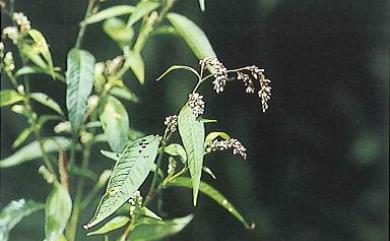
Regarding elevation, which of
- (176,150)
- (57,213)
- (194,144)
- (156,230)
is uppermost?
Result: (194,144)

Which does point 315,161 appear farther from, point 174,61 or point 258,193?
point 174,61

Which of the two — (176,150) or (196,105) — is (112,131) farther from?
(196,105)

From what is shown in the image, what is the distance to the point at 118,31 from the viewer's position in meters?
1.66

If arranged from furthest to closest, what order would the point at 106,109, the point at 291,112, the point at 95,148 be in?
the point at 291,112, the point at 95,148, the point at 106,109

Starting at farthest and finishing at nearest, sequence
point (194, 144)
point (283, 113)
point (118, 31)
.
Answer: point (283, 113)
point (118, 31)
point (194, 144)

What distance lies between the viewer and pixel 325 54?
183 centimetres

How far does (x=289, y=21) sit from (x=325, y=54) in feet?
0.35

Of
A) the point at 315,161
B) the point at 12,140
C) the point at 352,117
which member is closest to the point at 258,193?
the point at 315,161

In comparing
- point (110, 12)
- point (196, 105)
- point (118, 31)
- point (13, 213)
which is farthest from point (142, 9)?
point (13, 213)

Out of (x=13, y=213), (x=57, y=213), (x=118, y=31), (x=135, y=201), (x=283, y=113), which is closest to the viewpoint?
(x=135, y=201)

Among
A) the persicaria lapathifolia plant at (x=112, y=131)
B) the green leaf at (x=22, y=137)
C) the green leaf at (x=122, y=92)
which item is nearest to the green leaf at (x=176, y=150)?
the persicaria lapathifolia plant at (x=112, y=131)

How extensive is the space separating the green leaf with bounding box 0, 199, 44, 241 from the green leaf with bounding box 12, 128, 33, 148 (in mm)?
158

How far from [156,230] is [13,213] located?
→ 26cm

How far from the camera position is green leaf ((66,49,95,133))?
4.51 feet
